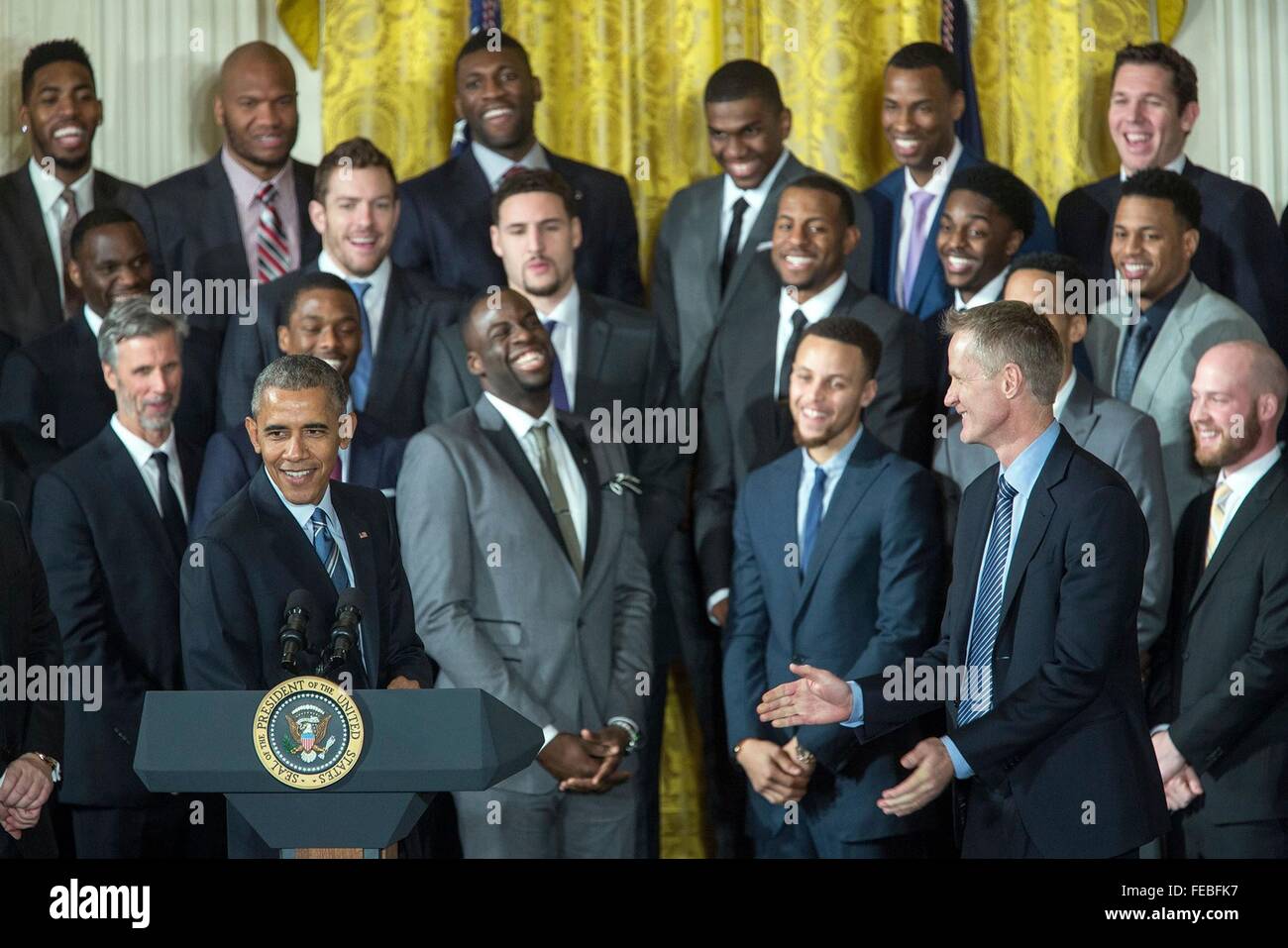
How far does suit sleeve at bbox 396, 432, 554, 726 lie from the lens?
5.26m

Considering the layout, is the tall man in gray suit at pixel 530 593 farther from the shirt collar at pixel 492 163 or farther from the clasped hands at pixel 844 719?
the shirt collar at pixel 492 163

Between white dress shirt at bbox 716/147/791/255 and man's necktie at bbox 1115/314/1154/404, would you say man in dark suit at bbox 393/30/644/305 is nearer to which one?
white dress shirt at bbox 716/147/791/255

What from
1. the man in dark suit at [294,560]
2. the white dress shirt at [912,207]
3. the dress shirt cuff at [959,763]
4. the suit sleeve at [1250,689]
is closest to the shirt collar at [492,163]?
the white dress shirt at [912,207]

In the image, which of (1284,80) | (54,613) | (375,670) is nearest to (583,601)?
(375,670)

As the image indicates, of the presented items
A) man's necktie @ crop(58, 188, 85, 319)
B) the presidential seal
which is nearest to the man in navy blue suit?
the presidential seal

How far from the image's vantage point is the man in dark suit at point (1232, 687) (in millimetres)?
5270

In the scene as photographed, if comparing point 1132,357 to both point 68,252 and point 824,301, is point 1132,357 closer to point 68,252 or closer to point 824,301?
point 824,301

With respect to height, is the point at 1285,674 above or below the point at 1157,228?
below

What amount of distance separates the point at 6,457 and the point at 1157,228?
3.57 meters

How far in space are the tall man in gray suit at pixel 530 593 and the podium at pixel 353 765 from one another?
155cm

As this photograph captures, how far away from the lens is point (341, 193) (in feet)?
19.3

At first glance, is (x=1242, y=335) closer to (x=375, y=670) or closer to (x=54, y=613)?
(x=375, y=670)

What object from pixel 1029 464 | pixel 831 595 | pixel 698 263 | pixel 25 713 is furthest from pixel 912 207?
pixel 25 713
